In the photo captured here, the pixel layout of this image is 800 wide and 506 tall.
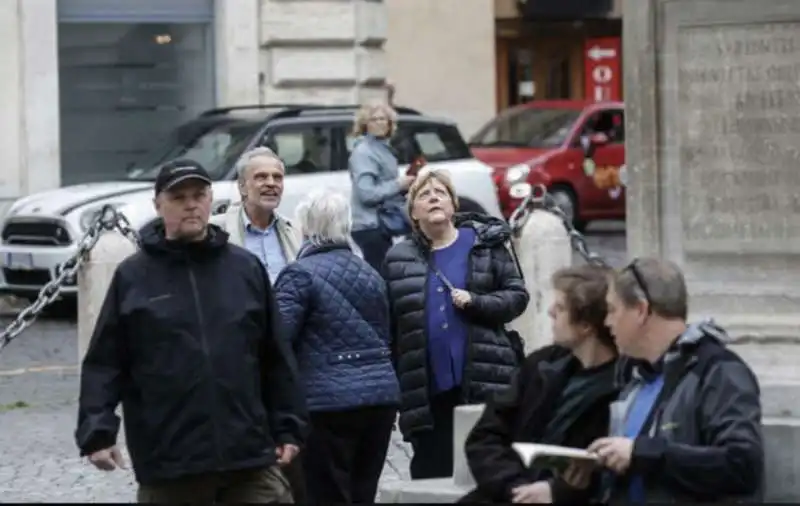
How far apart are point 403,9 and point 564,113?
462 cm

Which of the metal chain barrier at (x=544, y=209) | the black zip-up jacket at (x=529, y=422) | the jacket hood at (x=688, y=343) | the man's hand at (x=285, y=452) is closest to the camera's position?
the jacket hood at (x=688, y=343)

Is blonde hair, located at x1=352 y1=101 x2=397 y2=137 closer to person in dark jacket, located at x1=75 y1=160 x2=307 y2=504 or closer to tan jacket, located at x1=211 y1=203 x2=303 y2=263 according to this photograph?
tan jacket, located at x1=211 y1=203 x2=303 y2=263

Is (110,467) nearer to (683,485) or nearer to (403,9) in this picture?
(683,485)

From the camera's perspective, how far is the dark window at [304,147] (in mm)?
19516

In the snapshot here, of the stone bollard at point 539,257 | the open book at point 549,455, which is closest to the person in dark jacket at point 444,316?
the open book at point 549,455

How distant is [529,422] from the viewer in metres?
6.33

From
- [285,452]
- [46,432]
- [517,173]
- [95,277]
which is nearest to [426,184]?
[285,452]

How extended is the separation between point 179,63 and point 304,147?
233 inches

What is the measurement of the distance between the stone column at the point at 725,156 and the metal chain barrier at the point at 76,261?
212 inches

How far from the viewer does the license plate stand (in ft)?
62.0

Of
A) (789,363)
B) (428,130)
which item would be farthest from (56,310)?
(789,363)

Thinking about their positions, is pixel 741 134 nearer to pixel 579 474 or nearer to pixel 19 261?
pixel 579 474

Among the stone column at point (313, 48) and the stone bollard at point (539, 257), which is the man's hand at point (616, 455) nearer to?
the stone bollard at point (539, 257)

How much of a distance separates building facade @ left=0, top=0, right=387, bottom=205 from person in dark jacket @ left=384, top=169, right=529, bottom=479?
15.4 m
